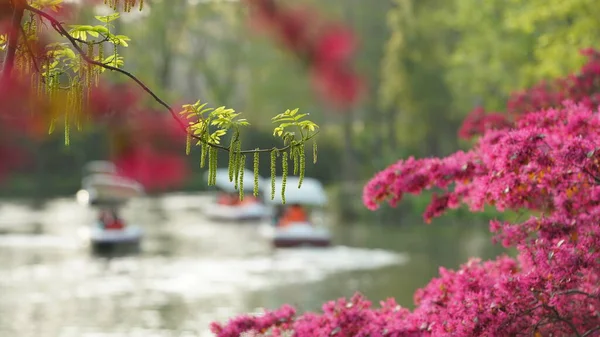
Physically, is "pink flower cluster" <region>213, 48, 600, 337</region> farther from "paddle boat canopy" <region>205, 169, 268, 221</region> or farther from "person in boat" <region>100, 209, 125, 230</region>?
"paddle boat canopy" <region>205, 169, 268, 221</region>

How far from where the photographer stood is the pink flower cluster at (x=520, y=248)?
7305mm

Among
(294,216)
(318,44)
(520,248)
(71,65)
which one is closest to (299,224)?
(294,216)

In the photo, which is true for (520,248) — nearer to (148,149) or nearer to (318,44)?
(148,149)

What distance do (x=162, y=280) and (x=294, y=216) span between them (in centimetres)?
900

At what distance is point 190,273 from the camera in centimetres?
2533

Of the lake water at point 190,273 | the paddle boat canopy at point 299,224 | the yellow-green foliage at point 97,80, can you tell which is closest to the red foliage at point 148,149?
the yellow-green foliage at point 97,80

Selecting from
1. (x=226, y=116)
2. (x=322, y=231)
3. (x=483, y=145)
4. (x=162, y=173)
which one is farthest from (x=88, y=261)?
(x=162, y=173)

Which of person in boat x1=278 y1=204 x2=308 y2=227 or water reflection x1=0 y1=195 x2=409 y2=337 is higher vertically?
person in boat x1=278 y1=204 x2=308 y2=227

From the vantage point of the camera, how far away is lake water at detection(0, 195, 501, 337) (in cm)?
1862

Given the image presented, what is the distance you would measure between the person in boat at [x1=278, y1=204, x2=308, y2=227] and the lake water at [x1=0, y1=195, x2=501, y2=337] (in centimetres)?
101

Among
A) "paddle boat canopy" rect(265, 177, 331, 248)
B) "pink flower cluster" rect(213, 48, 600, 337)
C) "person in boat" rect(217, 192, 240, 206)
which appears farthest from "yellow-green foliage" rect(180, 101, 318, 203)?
"person in boat" rect(217, 192, 240, 206)

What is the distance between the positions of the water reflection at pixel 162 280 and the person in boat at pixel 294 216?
3.47 ft

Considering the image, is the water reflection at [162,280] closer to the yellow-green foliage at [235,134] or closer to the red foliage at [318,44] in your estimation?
the yellow-green foliage at [235,134]

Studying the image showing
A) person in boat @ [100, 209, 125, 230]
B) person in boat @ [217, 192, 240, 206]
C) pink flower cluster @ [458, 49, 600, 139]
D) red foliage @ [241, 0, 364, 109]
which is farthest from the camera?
person in boat @ [217, 192, 240, 206]
